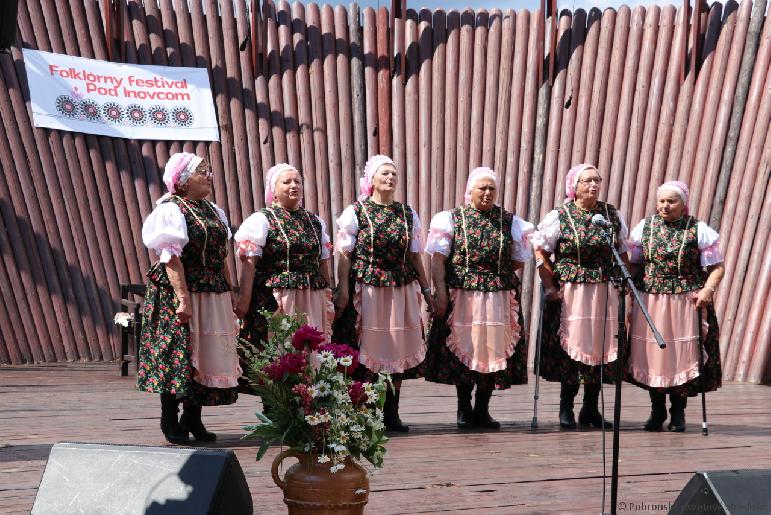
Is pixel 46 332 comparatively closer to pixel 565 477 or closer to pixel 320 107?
pixel 320 107

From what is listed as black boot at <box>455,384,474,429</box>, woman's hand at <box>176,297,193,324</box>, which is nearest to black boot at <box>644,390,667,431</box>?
black boot at <box>455,384,474,429</box>

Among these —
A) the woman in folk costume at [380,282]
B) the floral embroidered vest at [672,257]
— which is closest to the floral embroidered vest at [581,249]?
the floral embroidered vest at [672,257]

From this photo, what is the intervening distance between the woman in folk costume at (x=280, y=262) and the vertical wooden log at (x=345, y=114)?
3.79m

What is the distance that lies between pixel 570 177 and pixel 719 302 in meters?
3.08

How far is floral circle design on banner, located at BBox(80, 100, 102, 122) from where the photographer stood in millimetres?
8438

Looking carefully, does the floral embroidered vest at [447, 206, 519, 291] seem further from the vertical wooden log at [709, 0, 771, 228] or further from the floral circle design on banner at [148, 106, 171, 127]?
the floral circle design on banner at [148, 106, 171, 127]

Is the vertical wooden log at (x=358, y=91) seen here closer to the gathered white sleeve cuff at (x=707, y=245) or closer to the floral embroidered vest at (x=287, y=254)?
the floral embroidered vest at (x=287, y=254)

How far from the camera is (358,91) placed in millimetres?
9078

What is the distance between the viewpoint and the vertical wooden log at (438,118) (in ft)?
29.2

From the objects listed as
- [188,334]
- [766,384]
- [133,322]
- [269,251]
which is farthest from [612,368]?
[133,322]

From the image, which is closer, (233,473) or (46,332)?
(233,473)

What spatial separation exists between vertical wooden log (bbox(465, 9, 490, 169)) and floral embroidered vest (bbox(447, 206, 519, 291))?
3544mm

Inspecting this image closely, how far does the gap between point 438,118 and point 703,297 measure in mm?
4051

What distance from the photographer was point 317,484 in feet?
9.16
